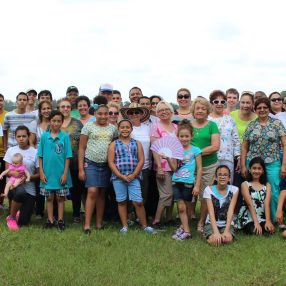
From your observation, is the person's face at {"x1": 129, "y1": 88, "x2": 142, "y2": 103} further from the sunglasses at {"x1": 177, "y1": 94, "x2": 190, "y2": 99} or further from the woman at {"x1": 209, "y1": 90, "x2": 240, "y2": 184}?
the woman at {"x1": 209, "y1": 90, "x2": 240, "y2": 184}

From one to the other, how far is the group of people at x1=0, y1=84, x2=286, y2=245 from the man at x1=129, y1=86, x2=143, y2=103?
0.99m

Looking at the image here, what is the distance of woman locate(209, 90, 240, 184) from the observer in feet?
28.5

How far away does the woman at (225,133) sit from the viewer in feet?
28.5

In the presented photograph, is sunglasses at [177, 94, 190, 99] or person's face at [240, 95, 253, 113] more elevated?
sunglasses at [177, 94, 190, 99]

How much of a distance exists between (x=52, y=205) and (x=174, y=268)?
3188 mm

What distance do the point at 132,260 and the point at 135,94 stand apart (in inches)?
179

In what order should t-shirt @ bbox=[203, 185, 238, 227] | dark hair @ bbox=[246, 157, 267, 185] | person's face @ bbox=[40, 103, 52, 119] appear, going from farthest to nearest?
person's face @ bbox=[40, 103, 52, 119] < dark hair @ bbox=[246, 157, 267, 185] < t-shirt @ bbox=[203, 185, 238, 227]

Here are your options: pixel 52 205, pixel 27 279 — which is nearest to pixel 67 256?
pixel 27 279

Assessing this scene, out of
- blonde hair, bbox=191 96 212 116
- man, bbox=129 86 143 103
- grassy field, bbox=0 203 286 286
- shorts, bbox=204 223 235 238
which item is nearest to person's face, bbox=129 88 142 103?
man, bbox=129 86 143 103

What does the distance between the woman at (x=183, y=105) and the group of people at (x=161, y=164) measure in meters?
0.02

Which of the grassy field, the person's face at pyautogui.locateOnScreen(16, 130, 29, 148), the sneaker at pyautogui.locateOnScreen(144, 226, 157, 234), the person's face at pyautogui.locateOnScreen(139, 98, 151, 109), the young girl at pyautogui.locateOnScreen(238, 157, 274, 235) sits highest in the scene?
the person's face at pyautogui.locateOnScreen(139, 98, 151, 109)

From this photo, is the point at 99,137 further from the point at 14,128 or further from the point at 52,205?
the point at 14,128

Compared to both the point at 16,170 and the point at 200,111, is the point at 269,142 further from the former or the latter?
the point at 16,170

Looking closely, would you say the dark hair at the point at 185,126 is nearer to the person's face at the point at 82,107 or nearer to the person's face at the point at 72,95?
the person's face at the point at 82,107
